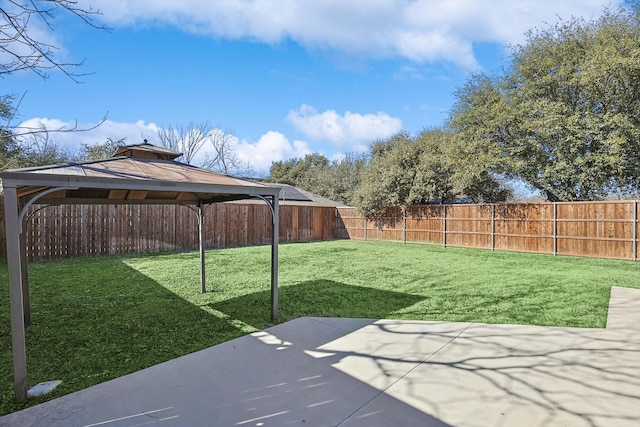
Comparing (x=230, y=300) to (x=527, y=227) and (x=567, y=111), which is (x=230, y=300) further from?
(x=567, y=111)

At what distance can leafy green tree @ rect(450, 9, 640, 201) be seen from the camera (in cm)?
1052

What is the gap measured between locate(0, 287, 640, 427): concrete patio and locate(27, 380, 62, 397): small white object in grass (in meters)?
0.20

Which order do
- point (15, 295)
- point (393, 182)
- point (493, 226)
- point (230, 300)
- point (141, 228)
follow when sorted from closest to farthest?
point (15, 295)
point (230, 300)
point (141, 228)
point (493, 226)
point (393, 182)

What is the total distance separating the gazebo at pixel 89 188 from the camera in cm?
235

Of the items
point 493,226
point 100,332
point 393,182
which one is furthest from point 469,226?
point 100,332

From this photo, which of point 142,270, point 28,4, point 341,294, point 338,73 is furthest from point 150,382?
point 338,73

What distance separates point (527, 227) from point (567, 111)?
4162 millimetres

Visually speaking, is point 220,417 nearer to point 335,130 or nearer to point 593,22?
point 593,22

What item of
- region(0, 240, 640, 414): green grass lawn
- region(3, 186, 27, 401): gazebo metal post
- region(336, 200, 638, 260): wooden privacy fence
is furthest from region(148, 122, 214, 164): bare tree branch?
region(3, 186, 27, 401): gazebo metal post

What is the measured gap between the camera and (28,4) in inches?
96.3

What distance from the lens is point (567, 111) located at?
1154cm

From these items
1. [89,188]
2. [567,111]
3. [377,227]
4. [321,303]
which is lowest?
[321,303]

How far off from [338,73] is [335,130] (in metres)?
20.8

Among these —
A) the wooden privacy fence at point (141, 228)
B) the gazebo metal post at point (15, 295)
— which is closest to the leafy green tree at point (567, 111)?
the wooden privacy fence at point (141, 228)
